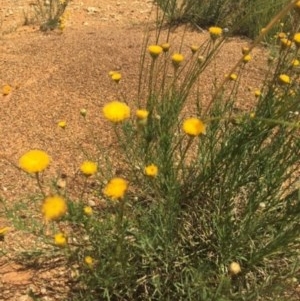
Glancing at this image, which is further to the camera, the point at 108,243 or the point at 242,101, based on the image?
the point at 242,101

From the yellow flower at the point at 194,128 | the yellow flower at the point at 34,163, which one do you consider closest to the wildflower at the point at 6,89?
the yellow flower at the point at 34,163

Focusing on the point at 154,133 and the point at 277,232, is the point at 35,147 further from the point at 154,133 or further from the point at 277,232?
the point at 277,232

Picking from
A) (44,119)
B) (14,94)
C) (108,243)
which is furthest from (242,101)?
(108,243)

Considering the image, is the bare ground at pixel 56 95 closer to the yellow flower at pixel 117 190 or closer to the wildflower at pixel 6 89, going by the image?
the wildflower at pixel 6 89

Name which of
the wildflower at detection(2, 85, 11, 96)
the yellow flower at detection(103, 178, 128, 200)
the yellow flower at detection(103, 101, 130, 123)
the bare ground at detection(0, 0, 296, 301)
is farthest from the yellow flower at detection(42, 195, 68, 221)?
the wildflower at detection(2, 85, 11, 96)

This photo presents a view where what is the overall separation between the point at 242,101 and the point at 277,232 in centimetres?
147

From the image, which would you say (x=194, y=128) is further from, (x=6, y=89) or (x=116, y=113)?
(x=6, y=89)

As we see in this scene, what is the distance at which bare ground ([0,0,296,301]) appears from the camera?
175 cm

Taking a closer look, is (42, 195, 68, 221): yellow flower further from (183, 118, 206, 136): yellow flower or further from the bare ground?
the bare ground

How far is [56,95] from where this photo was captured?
2744 mm

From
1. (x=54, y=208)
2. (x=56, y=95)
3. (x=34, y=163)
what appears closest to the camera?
(x=54, y=208)

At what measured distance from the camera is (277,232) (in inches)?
58.9

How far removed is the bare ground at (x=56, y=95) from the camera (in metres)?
1.75

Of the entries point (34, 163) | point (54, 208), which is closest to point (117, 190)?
point (54, 208)
